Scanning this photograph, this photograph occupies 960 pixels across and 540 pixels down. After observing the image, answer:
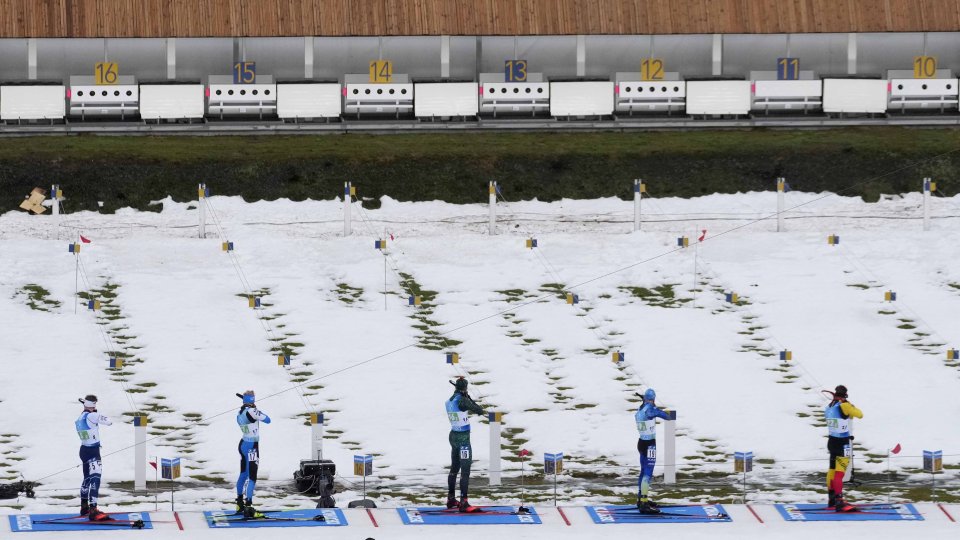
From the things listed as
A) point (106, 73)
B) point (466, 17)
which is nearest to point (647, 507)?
point (466, 17)

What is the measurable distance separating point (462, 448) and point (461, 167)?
16087 mm

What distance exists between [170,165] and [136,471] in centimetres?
1505

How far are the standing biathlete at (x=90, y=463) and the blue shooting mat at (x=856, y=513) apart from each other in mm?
7782

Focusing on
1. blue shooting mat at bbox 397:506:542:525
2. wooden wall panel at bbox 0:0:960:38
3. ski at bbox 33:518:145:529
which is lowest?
blue shooting mat at bbox 397:506:542:525

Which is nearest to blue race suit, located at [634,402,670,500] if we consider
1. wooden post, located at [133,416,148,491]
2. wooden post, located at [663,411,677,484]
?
wooden post, located at [663,411,677,484]

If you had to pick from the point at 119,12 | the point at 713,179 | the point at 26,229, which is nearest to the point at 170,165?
the point at 26,229

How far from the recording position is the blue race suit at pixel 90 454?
22.3m

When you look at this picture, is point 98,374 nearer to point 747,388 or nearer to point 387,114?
point 747,388

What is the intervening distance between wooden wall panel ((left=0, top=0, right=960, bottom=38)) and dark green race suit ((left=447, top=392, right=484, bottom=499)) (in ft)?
72.5

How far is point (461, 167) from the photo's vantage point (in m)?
38.6

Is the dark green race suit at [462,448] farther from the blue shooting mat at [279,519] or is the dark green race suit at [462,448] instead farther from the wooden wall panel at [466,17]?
the wooden wall panel at [466,17]

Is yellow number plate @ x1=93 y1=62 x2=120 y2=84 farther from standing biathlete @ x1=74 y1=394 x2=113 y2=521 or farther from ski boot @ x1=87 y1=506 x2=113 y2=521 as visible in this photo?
ski boot @ x1=87 y1=506 x2=113 y2=521

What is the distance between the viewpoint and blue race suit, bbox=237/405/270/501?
74.3ft

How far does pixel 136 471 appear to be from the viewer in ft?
78.6
